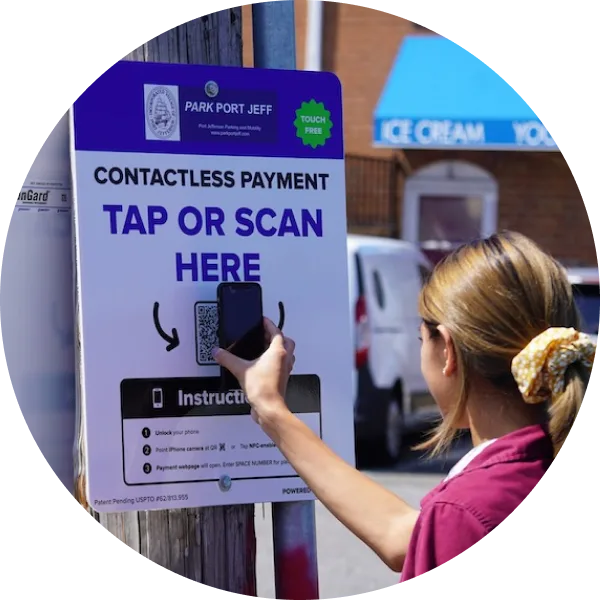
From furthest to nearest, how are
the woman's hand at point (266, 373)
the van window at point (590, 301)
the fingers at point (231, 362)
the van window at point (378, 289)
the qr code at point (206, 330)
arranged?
the van window at point (378, 289), the van window at point (590, 301), the qr code at point (206, 330), the fingers at point (231, 362), the woman's hand at point (266, 373)

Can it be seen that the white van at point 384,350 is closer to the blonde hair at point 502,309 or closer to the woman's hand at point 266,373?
the woman's hand at point 266,373

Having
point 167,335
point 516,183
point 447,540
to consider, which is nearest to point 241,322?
point 167,335

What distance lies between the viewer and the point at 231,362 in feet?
7.30

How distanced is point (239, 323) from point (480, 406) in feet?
1.80

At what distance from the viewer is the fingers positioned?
2195mm

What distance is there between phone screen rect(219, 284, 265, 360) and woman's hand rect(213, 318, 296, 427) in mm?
25

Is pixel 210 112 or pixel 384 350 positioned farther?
pixel 384 350

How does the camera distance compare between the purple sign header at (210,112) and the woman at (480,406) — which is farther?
the purple sign header at (210,112)

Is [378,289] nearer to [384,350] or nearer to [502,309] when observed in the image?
[384,350]

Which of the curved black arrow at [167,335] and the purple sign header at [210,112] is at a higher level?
the purple sign header at [210,112]

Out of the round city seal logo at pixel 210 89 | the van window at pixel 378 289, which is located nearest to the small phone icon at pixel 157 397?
the round city seal logo at pixel 210 89

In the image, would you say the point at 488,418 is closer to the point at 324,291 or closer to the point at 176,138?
the point at 324,291

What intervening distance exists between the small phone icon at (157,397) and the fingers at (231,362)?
0.13 m

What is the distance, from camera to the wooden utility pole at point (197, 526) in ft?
7.86
